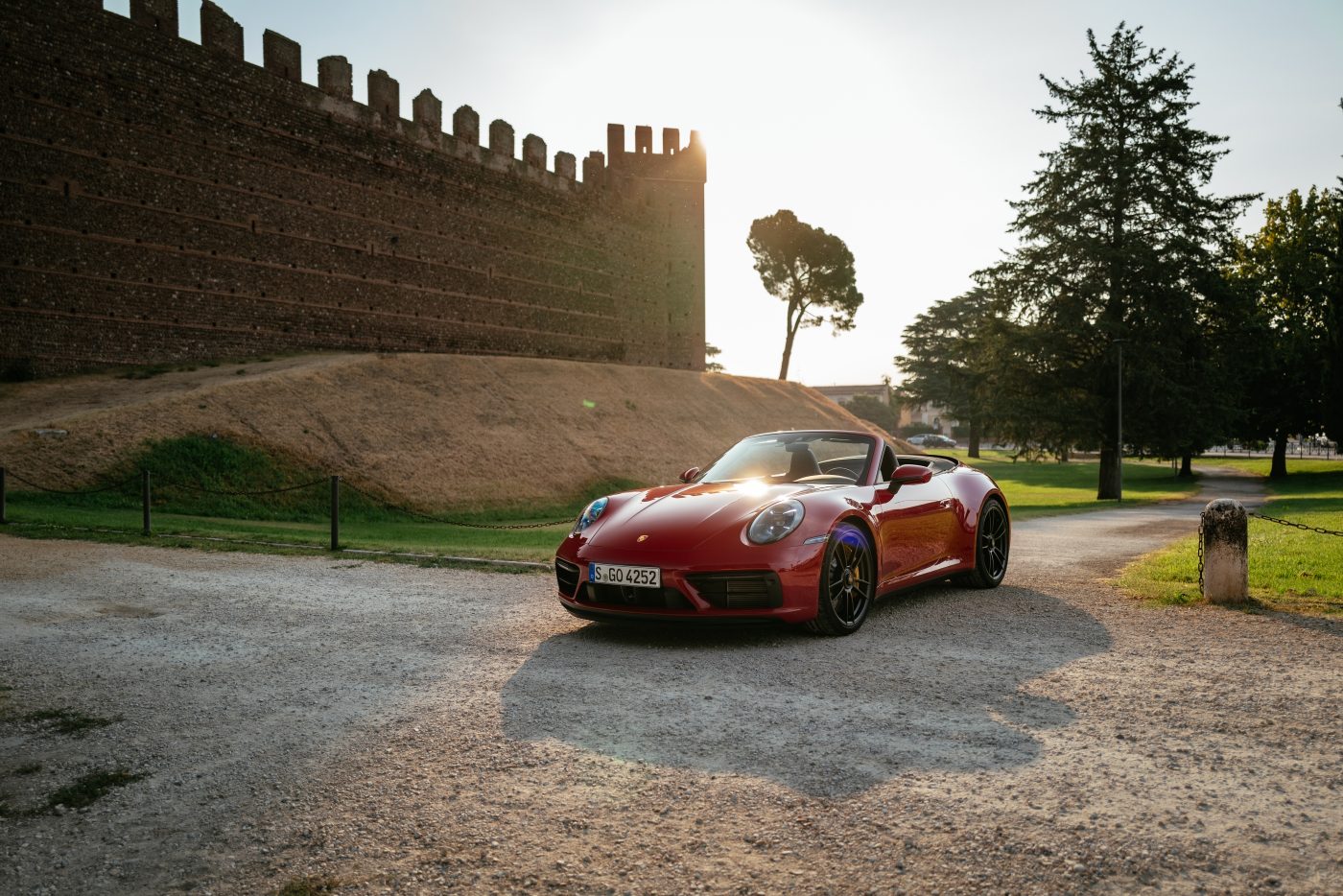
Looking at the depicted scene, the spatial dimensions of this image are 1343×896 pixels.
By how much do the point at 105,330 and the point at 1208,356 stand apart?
31544 mm

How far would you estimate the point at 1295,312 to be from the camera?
124ft

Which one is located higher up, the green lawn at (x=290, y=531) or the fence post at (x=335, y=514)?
the fence post at (x=335, y=514)

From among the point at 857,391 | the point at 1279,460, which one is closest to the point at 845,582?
the point at 1279,460

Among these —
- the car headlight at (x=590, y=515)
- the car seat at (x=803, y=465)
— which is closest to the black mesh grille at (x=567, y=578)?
the car headlight at (x=590, y=515)

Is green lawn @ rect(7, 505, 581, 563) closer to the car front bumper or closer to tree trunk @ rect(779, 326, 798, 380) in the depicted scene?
the car front bumper

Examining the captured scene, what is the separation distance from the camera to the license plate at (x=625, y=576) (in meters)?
5.47

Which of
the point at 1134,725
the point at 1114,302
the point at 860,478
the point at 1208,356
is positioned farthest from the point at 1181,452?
the point at 1134,725

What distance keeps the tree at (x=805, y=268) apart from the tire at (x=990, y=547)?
56.1 metres

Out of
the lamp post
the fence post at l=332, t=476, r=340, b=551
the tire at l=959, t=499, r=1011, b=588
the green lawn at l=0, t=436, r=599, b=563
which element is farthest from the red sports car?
the lamp post

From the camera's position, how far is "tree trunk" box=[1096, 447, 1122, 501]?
29.2 m

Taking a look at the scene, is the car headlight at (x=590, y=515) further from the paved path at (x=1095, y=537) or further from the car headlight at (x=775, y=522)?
the paved path at (x=1095, y=537)

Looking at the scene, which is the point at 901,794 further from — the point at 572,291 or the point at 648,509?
the point at 572,291

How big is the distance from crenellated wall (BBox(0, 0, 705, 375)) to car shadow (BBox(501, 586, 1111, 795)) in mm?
23027

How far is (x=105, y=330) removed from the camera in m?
23.9
